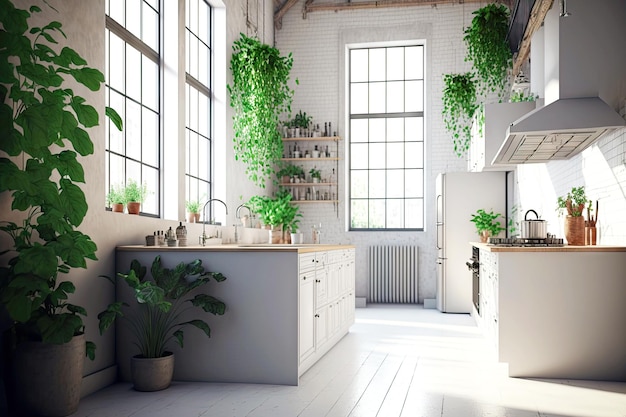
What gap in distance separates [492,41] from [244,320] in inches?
207

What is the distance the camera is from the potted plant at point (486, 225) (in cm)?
784

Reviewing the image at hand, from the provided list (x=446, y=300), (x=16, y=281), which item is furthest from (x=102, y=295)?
(x=446, y=300)

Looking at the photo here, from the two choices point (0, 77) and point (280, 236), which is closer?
point (0, 77)

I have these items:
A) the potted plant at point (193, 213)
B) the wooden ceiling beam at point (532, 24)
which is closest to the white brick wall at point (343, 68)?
the wooden ceiling beam at point (532, 24)

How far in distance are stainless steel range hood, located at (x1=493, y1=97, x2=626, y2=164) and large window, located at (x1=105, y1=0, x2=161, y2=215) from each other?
3.04m

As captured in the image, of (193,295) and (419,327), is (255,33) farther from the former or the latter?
(193,295)

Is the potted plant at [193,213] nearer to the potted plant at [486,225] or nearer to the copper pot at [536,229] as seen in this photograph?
the copper pot at [536,229]

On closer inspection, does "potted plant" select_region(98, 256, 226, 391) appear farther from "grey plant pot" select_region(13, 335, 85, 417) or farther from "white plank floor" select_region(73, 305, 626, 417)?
"grey plant pot" select_region(13, 335, 85, 417)

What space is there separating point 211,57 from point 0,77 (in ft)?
13.8

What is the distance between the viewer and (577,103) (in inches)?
188

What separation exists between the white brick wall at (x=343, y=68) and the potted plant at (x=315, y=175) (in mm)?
323

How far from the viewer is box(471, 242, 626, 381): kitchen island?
14.3 ft

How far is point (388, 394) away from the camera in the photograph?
13.3 ft

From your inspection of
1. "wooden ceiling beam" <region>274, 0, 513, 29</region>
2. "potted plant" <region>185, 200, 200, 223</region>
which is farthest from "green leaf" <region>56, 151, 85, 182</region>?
"wooden ceiling beam" <region>274, 0, 513, 29</region>
